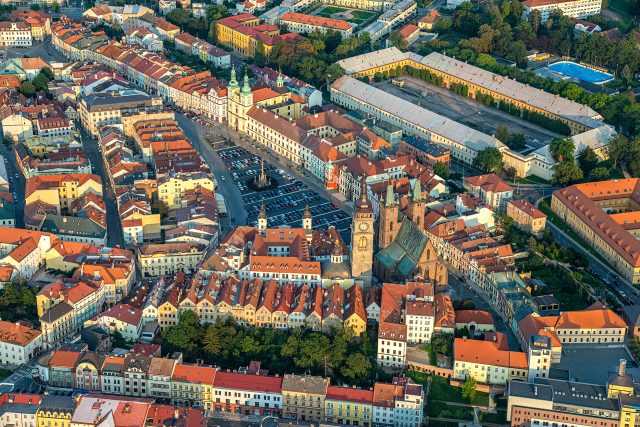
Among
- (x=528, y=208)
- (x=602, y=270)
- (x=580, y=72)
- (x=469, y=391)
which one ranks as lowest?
(x=580, y=72)

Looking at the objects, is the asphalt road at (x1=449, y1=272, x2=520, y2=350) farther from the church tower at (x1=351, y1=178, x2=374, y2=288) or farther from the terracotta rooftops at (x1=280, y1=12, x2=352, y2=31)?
the terracotta rooftops at (x1=280, y1=12, x2=352, y2=31)

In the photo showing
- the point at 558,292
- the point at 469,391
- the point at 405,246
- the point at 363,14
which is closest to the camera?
the point at 469,391

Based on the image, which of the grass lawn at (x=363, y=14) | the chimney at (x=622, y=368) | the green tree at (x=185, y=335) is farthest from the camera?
the grass lawn at (x=363, y=14)

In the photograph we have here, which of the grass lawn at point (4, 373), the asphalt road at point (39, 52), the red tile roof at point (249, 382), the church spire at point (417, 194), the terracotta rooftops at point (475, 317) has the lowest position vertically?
the asphalt road at point (39, 52)

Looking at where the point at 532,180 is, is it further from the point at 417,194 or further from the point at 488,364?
the point at 488,364

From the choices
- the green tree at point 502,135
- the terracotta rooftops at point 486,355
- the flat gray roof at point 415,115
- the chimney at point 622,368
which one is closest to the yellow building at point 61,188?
the flat gray roof at point 415,115

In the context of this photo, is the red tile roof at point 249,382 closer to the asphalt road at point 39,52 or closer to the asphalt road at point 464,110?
the asphalt road at point 464,110

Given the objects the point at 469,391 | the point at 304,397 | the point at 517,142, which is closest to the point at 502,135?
the point at 517,142
